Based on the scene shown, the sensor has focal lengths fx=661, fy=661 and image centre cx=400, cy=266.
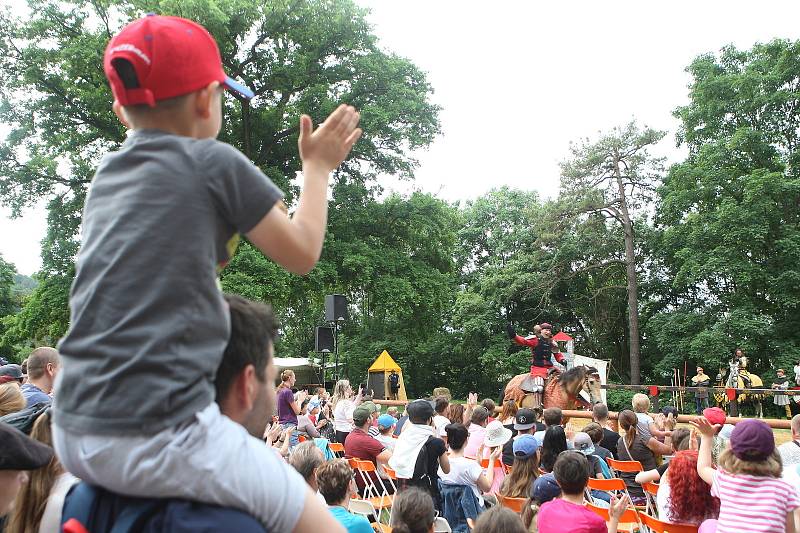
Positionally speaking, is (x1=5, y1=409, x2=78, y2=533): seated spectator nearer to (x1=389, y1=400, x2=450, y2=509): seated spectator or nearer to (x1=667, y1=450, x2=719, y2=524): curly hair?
(x1=389, y1=400, x2=450, y2=509): seated spectator

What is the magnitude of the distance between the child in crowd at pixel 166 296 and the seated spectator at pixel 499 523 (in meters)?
1.87

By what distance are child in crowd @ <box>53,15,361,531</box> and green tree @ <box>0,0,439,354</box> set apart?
15.8 m

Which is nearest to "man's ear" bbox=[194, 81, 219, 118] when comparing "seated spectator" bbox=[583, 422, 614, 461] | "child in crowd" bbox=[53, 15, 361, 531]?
"child in crowd" bbox=[53, 15, 361, 531]

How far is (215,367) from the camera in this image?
115 centimetres

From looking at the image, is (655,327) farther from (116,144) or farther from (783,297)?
(116,144)

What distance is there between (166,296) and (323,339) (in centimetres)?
1511

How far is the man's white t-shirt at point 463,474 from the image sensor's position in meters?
5.31

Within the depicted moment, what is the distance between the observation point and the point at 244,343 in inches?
50.0

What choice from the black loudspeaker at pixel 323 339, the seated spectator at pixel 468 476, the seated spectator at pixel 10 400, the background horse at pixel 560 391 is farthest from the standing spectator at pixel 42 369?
the black loudspeaker at pixel 323 339

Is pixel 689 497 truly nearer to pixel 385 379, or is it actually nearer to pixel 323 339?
pixel 323 339

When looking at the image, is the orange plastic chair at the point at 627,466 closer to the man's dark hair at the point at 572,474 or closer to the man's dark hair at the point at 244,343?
the man's dark hair at the point at 572,474

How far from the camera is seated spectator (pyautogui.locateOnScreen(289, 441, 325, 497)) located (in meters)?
4.07

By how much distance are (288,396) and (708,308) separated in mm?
21199

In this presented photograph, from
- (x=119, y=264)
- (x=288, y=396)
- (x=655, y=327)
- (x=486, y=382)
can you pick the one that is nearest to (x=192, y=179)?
(x=119, y=264)
